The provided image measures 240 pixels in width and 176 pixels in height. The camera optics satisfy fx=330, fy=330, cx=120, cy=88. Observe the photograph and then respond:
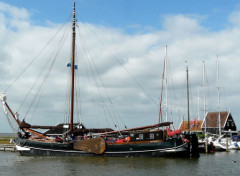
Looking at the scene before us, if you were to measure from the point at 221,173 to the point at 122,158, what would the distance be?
12603 millimetres

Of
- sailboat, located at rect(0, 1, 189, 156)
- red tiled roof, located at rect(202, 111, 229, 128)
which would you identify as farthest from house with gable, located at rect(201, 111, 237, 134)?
sailboat, located at rect(0, 1, 189, 156)

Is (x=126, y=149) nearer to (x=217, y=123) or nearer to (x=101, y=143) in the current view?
(x=101, y=143)

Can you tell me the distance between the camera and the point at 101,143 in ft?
130

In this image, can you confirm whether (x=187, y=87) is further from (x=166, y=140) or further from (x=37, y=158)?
(x=37, y=158)

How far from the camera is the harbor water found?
96.1 ft

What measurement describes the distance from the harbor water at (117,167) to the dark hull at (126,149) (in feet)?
2.92

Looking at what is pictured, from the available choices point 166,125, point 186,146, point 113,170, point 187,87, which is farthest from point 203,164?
point 187,87

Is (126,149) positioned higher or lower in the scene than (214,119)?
lower

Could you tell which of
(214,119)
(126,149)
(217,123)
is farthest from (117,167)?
(214,119)

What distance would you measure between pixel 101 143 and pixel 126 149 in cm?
309

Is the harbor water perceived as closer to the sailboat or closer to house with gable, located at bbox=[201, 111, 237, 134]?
the sailboat

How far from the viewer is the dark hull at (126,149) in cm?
3844

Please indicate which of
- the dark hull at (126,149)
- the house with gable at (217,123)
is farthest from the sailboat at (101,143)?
the house with gable at (217,123)

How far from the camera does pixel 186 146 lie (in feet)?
130
